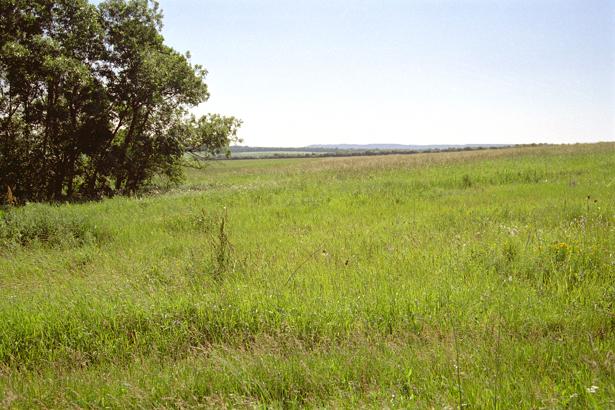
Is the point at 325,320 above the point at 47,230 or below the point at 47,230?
below

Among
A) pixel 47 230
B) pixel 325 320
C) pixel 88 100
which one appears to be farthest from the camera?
pixel 88 100

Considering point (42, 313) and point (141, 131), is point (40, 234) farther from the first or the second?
point (141, 131)

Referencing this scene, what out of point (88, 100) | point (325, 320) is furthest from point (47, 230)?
point (88, 100)

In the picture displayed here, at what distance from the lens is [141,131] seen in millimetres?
21406

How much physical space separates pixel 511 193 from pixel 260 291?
10.5m

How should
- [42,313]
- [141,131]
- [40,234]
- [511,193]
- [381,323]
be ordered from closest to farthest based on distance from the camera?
1. [381,323]
2. [42,313]
3. [40,234]
4. [511,193]
5. [141,131]

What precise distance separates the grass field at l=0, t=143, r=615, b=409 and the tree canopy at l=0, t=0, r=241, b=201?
1320 cm

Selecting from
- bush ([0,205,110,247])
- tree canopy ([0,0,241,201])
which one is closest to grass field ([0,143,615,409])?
bush ([0,205,110,247])

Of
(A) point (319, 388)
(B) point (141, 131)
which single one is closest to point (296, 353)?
(A) point (319, 388)

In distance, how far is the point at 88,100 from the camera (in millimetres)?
18750

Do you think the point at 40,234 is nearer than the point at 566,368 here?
No

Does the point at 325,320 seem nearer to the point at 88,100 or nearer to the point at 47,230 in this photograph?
the point at 47,230

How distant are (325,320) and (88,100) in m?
19.4

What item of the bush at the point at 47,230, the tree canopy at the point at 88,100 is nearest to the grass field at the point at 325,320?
the bush at the point at 47,230
